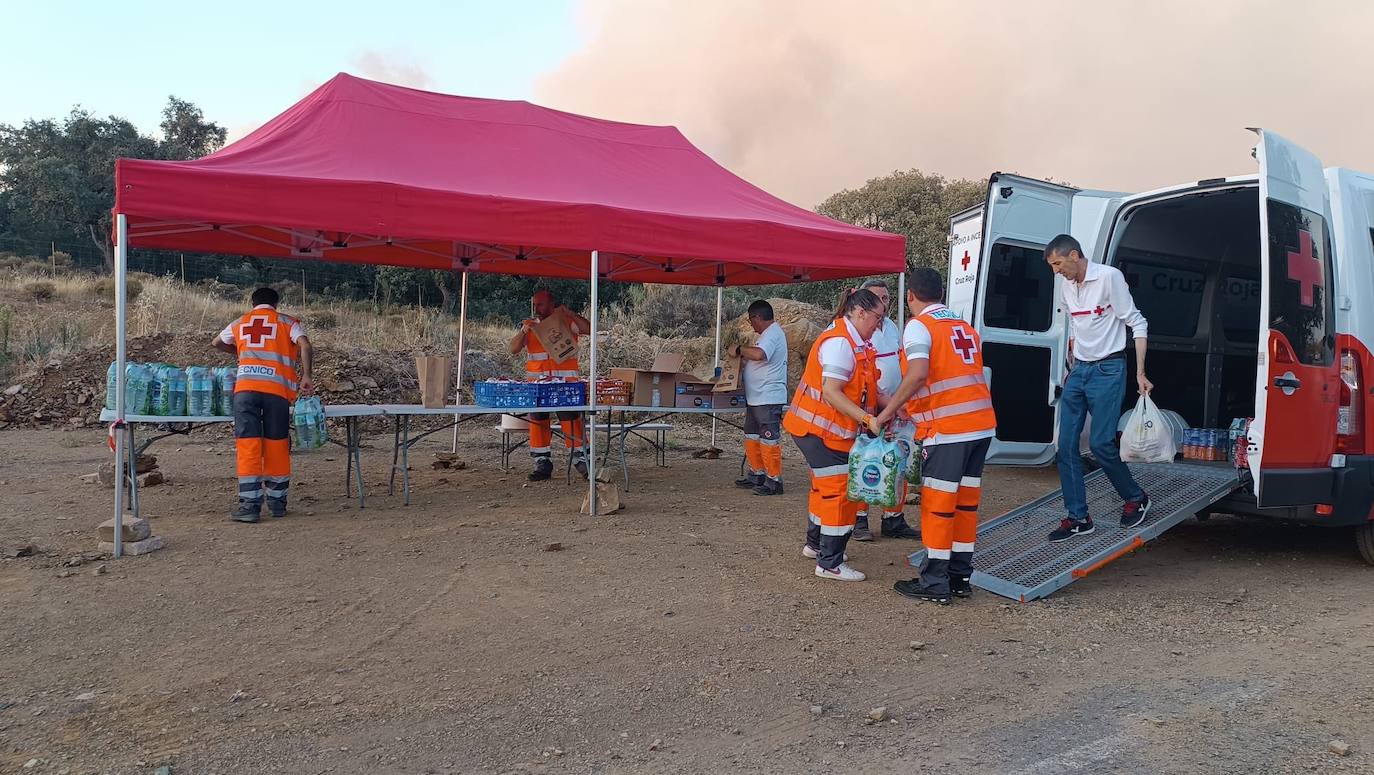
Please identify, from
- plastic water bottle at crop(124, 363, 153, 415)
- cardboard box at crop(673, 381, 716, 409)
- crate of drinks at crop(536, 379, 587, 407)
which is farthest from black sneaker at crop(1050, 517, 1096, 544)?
plastic water bottle at crop(124, 363, 153, 415)

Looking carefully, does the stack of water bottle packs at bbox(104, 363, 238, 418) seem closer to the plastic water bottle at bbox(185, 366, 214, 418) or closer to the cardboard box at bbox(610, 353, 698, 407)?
the plastic water bottle at bbox(185, 366, 214, 418)

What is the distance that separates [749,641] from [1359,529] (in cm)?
417

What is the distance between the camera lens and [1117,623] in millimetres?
4570

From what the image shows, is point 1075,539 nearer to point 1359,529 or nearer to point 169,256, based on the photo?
point 1359,529

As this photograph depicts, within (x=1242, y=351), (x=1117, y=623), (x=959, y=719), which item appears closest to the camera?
(x=959, y=719)

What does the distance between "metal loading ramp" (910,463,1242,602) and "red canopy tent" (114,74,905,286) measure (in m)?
2.54

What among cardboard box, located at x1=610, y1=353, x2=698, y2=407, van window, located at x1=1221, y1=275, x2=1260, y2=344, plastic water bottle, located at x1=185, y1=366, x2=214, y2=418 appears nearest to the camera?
plastic water bottle, located at x1=185, y1=366, x2=214, y2=418

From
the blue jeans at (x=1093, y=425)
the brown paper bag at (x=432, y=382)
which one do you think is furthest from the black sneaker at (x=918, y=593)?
the brown paper bag at (x=432, y=382)

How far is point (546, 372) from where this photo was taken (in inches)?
328

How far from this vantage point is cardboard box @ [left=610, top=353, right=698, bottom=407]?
24.7 ft

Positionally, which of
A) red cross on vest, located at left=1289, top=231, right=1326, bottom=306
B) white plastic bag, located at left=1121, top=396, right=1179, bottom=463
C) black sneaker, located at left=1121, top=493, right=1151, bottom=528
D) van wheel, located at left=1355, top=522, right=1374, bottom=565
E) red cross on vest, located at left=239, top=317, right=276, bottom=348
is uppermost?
red cross on vest, located at left=1289, top=231, right=1326, bottom=306

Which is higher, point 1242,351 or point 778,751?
point 1242,351

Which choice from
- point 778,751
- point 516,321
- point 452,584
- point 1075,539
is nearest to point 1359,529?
point 1075,539

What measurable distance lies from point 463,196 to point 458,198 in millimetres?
38
